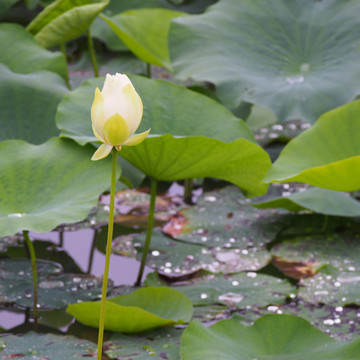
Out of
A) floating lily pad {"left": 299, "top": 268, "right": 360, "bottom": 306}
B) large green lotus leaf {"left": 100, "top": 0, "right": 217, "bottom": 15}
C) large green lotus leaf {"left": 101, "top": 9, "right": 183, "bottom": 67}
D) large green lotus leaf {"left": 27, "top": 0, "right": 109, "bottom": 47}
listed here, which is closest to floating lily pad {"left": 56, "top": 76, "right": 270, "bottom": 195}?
floating lily pad {"left": 299, "top": 268, "right": 360, "bottom": 306}

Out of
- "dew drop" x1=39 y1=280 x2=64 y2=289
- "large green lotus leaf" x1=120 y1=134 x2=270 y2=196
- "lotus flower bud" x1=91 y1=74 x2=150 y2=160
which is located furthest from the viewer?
"dew drop" x1=39 y1=280 x2=64 y2=289

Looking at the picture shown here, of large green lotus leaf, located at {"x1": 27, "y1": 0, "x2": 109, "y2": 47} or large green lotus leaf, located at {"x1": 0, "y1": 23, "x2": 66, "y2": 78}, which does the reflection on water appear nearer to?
large green lotus leaf, located at {"x1": 0, "y1": 23, "x2": 66, "y2": 78}

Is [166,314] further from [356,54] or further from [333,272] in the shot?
[356,54]

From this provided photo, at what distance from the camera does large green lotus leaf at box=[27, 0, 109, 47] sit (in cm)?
191

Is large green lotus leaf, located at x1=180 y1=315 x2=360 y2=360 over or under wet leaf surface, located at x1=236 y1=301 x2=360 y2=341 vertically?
over

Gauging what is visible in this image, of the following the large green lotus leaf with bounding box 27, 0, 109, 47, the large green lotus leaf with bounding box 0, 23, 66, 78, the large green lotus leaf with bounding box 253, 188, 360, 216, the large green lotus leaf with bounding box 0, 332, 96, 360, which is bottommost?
the large green lotus leaf with bounding box 0, 332, 96, 360

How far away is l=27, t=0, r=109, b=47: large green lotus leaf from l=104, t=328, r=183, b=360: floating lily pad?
1.00 m

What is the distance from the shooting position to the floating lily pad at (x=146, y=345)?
127 centimetres

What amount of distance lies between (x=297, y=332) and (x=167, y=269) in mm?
464

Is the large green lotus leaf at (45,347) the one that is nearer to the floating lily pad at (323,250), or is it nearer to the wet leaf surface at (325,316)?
the wet leaf surface at (325,316)

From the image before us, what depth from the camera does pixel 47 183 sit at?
141cm

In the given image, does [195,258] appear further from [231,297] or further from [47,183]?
[47,183]

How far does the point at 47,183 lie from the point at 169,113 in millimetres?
382

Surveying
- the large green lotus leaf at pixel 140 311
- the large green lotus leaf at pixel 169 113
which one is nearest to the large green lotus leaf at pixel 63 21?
the large green lotus leaf at pixel 169 113
